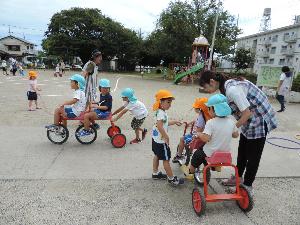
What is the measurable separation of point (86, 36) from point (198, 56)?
24978mm

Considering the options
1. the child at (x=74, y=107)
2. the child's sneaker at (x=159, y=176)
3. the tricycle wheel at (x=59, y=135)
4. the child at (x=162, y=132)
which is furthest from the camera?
the tricycle wheel at (x=59, y=135)

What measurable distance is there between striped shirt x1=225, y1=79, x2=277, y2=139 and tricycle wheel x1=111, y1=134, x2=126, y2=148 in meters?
2.67

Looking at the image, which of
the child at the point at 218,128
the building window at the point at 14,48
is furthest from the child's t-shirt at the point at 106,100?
the building window at the point at 14,48

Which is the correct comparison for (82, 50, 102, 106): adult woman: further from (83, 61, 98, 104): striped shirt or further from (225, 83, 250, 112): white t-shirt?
(225, 83, 250, 112): white t-shirt

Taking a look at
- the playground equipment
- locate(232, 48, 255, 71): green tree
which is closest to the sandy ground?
the playground equipment

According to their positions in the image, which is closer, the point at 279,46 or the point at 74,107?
the point at 74,107

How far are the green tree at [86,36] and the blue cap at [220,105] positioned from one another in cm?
4147

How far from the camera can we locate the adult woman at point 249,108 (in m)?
3.22

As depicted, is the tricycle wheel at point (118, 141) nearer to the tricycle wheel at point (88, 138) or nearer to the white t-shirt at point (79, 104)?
the tricycle wheel at point (88, 138)

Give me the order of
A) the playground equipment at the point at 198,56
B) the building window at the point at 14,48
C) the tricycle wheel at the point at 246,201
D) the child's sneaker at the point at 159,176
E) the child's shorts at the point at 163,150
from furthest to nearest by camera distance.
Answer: the building window at the point at 14,48, the playground equipment at the point at 198,56, the child's sneaker at the point at 159,176, the child's shorts at the point at 163,150, the tricycle wheel at the point at 246,201

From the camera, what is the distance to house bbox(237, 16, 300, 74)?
47688 millimetres

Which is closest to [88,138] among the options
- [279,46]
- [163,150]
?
[163,150]

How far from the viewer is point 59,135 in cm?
569

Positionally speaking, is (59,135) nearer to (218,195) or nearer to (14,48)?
(218,195)
